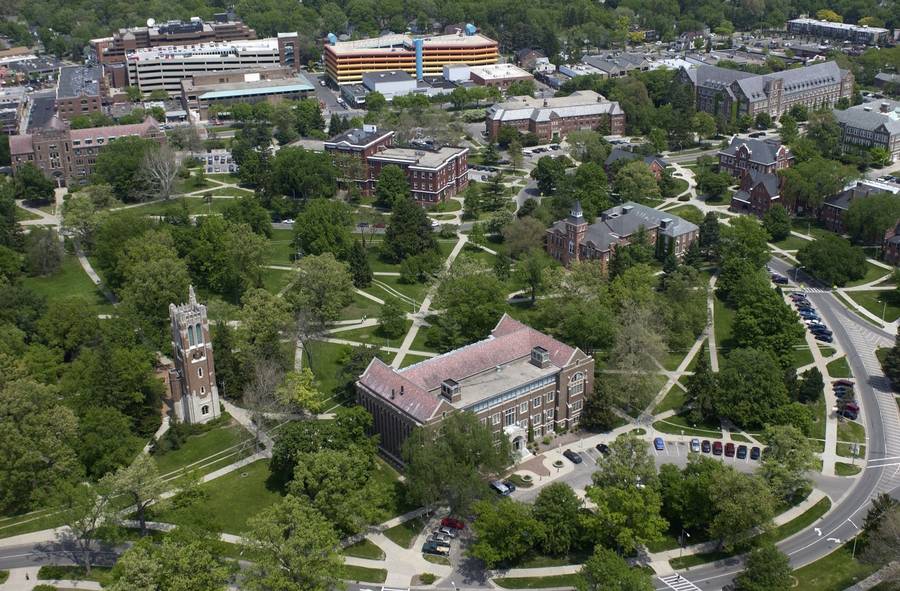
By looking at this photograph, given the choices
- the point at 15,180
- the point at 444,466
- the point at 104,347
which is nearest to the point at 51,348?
the point at 104,347

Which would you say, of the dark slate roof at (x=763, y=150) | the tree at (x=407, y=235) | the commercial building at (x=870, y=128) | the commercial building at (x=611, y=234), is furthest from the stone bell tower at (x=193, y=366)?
the commercial building at (x=870, y=128)

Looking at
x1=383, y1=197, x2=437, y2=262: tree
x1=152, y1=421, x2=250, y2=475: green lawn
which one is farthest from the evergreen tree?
x1=152, y1=421, x2=250, y2=475: green lawn

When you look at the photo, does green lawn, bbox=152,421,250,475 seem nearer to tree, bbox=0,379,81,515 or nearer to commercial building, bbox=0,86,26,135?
tree, bbox=0,379,81,515

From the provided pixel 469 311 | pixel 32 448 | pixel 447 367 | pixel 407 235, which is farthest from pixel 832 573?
pixel 407 235

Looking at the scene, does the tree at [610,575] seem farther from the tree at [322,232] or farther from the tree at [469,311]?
the tree at [322,232]

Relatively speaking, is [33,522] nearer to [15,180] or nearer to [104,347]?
[104,347]

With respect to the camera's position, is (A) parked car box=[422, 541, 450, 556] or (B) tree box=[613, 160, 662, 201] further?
(B) tree box=[613, 160, 662, 201]

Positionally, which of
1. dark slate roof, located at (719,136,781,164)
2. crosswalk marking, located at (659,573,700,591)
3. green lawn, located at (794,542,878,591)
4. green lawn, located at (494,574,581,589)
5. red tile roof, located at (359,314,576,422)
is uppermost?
dark slate roof, located at (719,136,781,164)
